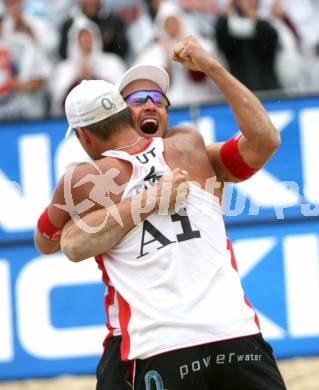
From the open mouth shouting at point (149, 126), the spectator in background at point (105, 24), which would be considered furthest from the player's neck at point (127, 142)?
the spectator in background at point (105, 24)

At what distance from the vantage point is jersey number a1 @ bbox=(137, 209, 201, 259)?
362 centimetres

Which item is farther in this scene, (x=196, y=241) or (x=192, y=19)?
(x=192, y=19)

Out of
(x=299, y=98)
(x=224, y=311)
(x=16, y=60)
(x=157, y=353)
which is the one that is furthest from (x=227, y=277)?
(x=16, y=60)

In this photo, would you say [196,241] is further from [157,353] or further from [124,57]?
[124,57]

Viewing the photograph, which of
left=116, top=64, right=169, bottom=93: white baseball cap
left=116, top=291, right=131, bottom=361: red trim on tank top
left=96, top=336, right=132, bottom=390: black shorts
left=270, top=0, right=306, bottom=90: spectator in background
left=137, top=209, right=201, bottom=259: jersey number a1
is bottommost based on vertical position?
left=96, top=336, right=132, bottom=390: black shorts

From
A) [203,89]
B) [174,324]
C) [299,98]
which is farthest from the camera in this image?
[203,89]

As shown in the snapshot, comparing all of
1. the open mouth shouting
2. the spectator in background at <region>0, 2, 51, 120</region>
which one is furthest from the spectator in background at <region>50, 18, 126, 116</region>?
the open mouth shouting

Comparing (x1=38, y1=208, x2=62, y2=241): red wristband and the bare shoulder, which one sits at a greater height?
the bare shoulder

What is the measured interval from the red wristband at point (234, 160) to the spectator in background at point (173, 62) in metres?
4.01

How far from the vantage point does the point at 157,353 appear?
3.56 m

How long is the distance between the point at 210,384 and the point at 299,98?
3687mm

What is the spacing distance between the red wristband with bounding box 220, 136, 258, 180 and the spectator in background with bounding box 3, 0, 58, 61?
16.1 ft

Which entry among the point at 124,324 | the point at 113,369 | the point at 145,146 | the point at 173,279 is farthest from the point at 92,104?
the point at 113,369

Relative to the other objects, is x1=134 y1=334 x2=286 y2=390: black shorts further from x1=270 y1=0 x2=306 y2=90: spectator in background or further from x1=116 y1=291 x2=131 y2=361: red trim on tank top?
x1=270 y1=0 x2=306 y2=90: spectator in background
